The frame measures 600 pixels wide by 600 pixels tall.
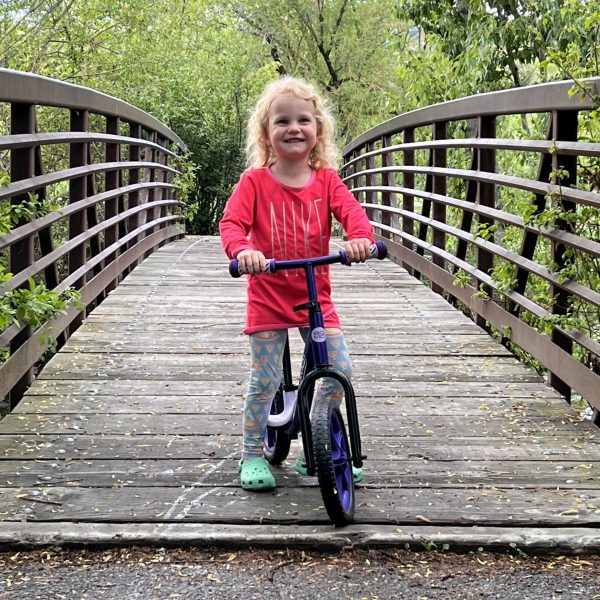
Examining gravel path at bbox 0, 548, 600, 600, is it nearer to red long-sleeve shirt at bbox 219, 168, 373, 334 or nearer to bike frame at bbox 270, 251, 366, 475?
bike frame at bbox 270, 251, 366, 475

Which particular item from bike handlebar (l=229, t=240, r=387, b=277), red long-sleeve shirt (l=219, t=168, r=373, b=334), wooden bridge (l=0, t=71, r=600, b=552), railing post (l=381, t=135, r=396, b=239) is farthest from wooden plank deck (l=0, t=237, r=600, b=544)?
railing post (l=381, t=135, r=396, b=239)

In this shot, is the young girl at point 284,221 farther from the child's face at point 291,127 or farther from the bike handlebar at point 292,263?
the bike handlebar at point 292,263

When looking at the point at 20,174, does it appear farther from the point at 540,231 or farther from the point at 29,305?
the point at 540,231

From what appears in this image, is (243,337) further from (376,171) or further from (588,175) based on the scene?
(376,171)

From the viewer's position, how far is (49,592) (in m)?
2.47

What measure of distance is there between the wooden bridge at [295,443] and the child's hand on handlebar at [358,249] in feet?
2.65

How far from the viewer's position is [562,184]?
163 inches

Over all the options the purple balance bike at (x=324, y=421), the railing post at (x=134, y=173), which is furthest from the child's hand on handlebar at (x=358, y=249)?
the railing post at (x=134, y=173)

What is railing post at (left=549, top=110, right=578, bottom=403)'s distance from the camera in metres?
4.06

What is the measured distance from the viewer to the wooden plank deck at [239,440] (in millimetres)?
2930

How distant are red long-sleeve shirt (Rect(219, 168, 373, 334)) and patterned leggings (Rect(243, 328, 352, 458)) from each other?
0.05 metres

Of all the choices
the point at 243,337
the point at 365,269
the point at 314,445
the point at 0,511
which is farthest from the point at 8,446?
the point at 365,269

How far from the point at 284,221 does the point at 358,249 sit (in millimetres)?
378

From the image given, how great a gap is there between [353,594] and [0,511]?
1.17 meters
